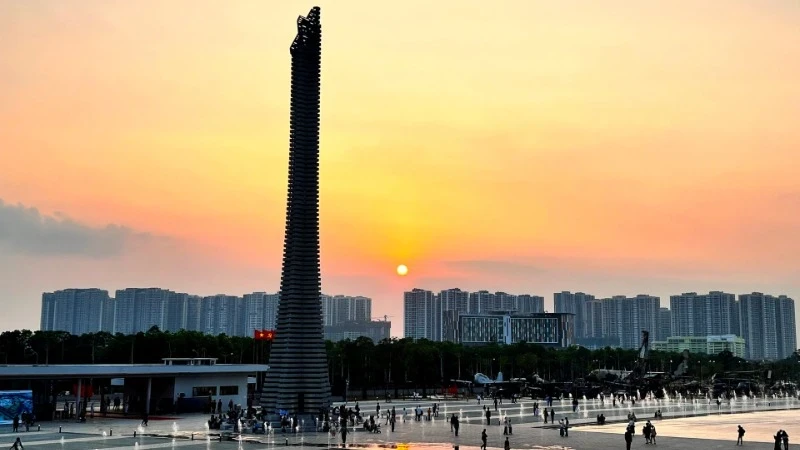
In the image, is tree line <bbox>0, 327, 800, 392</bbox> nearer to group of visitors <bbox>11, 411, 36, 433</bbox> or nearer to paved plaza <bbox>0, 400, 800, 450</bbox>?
paved plaza <bbox>0, 400, 800, 450</bbox>

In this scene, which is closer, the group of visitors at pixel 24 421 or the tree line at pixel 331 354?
the group of visitors at pixel 24 421

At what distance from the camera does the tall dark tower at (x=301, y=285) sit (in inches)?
2470

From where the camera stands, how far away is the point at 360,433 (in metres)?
57.1

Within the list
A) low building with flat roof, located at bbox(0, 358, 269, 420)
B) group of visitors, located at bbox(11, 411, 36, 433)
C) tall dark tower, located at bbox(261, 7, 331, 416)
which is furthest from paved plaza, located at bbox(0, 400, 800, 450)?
tall dark tower, located at bbox(261, 7, 331, 416)

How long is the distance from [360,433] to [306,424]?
17.2 ft

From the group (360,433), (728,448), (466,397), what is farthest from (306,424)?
(466,397)

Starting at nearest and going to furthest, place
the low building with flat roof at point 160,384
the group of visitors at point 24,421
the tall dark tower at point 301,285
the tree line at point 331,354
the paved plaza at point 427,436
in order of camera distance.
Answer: the paved plaza at point 427,436
the group of visitors at point 24,421
the tall dark tower at point 301,285
the low building with flat roof at point 160,384
the tree line at point 331,354

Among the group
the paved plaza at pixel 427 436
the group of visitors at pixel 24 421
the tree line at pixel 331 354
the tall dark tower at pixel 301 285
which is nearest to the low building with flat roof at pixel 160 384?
the group of visitors at pixel 24 421

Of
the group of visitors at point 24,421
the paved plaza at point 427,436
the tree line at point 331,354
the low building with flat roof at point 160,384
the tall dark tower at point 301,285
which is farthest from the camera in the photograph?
the tree line at point 331,354

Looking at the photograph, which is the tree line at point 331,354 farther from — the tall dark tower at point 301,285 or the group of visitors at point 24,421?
the group of visitors at point 24,421

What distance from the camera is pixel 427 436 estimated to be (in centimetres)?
5431

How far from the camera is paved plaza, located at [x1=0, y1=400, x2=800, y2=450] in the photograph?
1918 inches

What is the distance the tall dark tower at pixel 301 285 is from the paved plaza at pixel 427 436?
18.1 ft

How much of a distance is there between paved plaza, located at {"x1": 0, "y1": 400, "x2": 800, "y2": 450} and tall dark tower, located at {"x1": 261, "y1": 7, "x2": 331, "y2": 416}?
5523 millimetres
